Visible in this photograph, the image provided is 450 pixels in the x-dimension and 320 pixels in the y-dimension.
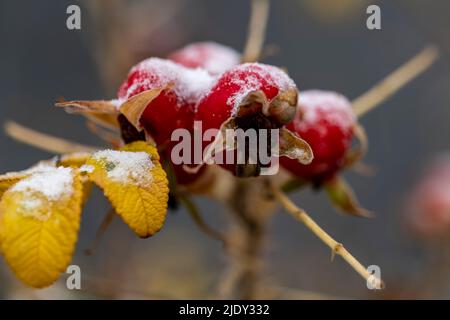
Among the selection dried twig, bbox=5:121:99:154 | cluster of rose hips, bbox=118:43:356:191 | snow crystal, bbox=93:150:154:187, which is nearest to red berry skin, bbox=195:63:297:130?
cluster of rose hips, bbox=118:43:356:191

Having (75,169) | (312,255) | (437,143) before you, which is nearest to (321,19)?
(437,143)

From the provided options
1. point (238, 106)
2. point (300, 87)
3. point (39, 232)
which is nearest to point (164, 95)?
point (238, 106)

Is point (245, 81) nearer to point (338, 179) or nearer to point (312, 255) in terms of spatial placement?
point (338, 179)

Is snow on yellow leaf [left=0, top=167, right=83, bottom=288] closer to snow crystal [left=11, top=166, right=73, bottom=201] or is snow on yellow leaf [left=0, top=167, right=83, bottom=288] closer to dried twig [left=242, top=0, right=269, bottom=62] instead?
snow crystal [left=11, top=166, right=73, bottom=201]

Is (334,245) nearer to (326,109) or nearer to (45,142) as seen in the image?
(326,109)

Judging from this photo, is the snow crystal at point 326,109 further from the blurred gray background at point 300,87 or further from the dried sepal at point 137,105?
the blurred gray background at point 300,87
